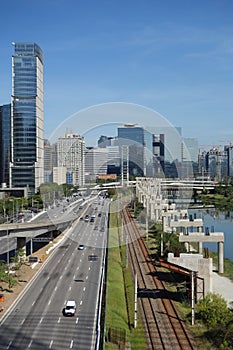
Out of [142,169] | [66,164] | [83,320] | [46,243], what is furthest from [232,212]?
[83,320]

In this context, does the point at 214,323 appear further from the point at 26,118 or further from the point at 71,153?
the point at 26,118

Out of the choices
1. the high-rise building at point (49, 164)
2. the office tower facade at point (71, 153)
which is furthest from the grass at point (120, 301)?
the high-rise building at point (49, 164)

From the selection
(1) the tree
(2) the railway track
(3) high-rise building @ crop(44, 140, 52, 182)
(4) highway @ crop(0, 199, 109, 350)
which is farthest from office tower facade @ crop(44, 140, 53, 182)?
(1) the tree

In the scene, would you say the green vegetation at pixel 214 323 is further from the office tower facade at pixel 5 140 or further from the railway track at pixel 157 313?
the office tower facade at pixel 5 140

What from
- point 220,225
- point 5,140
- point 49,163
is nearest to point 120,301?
Result: point 49,163

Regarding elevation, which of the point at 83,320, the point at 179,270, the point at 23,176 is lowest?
the point at 83,320

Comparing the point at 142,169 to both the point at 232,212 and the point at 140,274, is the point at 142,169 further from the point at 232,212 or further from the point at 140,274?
the point at 140,274
